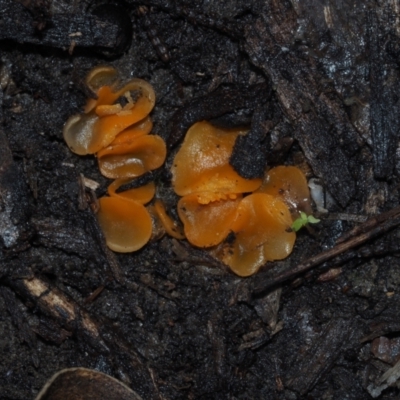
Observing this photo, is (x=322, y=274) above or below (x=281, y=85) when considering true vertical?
below

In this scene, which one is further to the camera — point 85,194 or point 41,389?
point 85,194

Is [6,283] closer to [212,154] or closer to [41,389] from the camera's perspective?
[41,389]

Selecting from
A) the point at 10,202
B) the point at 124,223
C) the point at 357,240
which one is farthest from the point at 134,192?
the point at 357,240

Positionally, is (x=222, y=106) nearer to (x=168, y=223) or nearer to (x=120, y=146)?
(x=120, y=146)

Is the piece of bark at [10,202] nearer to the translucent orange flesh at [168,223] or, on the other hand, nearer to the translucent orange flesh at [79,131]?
the translucent orange flesh at [79,131]

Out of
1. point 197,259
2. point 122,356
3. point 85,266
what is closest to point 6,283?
point 85,266

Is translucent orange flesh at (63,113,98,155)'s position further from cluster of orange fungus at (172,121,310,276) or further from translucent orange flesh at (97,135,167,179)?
cluster of orange fungus at (172,121,310,276)
